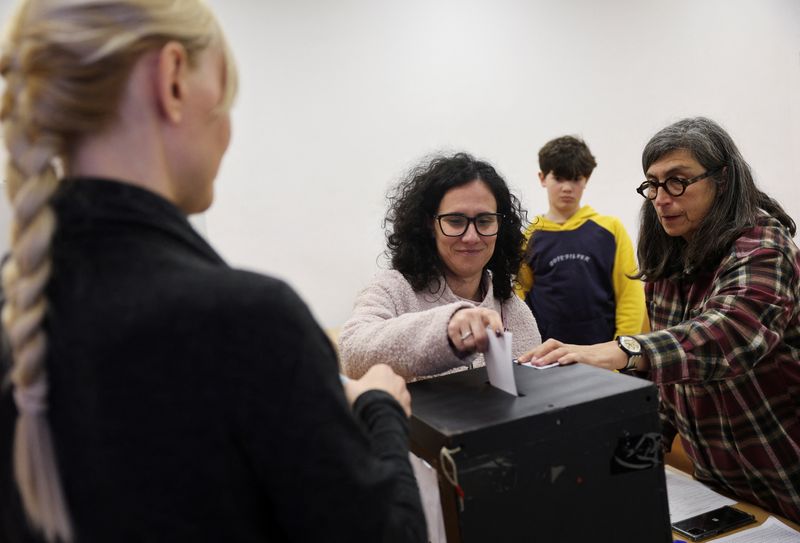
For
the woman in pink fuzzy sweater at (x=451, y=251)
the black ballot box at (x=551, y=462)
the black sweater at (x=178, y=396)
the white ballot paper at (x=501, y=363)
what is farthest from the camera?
the woman in pink fuzzy sweater at (x=451, y=251)

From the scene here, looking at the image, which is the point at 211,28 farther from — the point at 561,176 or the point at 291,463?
the point at 561,176

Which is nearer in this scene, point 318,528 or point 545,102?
point 318,528

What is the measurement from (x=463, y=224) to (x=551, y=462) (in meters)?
0.72

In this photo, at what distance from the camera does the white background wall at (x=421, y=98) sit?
2793 millimetres

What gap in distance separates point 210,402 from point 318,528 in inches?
5.0

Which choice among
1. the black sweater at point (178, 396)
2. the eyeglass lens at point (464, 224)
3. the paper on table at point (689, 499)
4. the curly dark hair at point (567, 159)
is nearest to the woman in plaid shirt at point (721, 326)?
the paper on table at point (689, 499)

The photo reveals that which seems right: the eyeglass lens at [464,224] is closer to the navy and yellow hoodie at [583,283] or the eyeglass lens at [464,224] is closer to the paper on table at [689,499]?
the paper on table at [689,499]

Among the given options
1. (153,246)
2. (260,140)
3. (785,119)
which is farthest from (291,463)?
(785,119)

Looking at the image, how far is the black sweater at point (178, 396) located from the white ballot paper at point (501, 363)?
349 mm

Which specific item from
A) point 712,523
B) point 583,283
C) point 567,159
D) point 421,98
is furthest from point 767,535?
point 421,98

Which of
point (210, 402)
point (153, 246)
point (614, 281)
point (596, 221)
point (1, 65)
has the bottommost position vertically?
point (614, 281)

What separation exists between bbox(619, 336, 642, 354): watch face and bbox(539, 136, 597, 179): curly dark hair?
139cm

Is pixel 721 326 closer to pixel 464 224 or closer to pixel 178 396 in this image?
pixel 464 224

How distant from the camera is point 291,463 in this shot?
0.45 m
